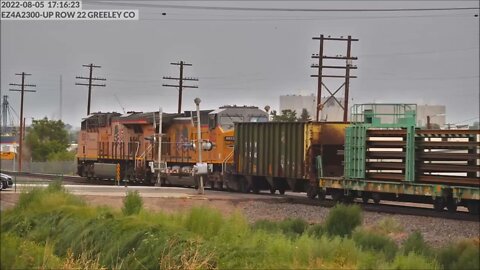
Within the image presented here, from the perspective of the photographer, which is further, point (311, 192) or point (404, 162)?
point (311, 192)

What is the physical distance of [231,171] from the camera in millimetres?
29547

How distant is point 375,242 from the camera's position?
13.8m

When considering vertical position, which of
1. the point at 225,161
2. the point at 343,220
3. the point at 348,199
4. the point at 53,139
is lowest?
the point at 343,220

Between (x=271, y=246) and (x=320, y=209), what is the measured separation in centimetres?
919

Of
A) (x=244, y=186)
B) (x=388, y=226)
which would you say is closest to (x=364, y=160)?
(x=388, y=226)

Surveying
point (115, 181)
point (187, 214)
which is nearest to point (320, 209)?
point (187, 214)

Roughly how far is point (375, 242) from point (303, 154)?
456 inches

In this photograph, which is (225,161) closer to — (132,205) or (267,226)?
(132,205)

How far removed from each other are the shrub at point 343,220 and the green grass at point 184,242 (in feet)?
0.08

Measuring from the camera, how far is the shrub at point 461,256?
11.0m

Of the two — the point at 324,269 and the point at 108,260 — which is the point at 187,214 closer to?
the point at 108,260

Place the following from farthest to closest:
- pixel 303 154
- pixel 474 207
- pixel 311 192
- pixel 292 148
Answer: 1. pixel 292 148
2. pixel 303 154
3. pixel 311 192
4. pixel 474 207

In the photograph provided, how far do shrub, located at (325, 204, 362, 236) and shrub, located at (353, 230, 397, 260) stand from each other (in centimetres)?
123

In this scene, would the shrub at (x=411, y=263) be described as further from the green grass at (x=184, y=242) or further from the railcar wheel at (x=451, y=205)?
Answer: the railcar wheel at (x=451, y=205)
